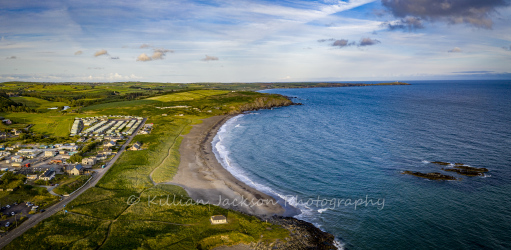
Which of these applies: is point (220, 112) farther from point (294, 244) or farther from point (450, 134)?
point (294, 244)

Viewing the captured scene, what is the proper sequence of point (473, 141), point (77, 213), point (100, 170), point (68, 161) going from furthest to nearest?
point (473, 141) → point (68, 161) → point (100, 170) → point (77, 213)

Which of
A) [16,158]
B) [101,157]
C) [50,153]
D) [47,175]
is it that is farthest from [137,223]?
[50,153]

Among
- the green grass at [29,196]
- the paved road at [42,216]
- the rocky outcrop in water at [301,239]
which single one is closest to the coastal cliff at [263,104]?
the paved road at [42,216]

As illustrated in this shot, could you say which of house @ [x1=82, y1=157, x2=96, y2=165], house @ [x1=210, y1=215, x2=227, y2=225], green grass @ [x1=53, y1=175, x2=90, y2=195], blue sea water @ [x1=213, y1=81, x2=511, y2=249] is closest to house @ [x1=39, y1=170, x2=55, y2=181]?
green grass @ [x1=53, y1=175, x2=90, y2=195]

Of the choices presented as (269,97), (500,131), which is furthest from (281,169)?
(269,97)

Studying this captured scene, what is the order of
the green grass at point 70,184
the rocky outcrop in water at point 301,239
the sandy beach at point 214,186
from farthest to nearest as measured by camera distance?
the green grass at point 70,184 → the sandy beach at point 214,186 → the rocky outcrop in water at point 301,239

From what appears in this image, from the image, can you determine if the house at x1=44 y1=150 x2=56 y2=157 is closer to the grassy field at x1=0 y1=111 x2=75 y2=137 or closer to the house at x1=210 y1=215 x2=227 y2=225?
the grassy field at x1=0 y1=111 x2=75 y2=137

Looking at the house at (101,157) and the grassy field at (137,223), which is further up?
the house at (101,157)

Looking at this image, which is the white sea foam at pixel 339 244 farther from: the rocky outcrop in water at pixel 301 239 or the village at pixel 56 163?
the village at pixel 56 163
